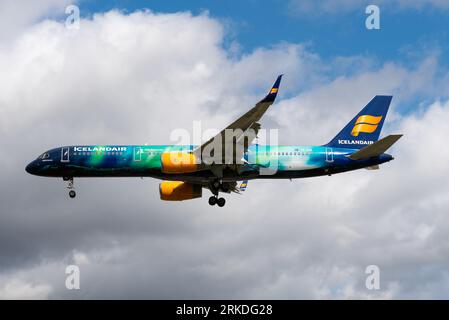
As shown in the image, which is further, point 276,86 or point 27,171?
point 27,171

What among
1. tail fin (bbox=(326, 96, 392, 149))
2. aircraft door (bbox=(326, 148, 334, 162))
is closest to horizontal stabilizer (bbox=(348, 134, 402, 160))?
aircraft door (bbox=(326, 148, 334, 162))

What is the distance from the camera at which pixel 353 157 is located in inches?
2955

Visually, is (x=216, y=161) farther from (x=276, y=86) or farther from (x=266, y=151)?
(x=276, y=86)

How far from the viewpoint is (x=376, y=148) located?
73438mm

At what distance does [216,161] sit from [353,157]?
11.8m

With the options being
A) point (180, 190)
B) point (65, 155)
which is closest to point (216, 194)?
point (180, 190)

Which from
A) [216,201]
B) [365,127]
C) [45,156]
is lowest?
[216,201]

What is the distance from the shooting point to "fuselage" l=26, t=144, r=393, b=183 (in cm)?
7456

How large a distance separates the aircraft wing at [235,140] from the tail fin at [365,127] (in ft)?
30.6

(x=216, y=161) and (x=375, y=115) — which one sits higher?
(x=375, y=115)

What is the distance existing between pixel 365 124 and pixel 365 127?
1.12 feet

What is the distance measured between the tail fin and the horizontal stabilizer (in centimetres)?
312

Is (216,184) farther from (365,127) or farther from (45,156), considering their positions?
(45,156)

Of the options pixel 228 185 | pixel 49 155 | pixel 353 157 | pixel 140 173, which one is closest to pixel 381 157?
pixel 353 157
